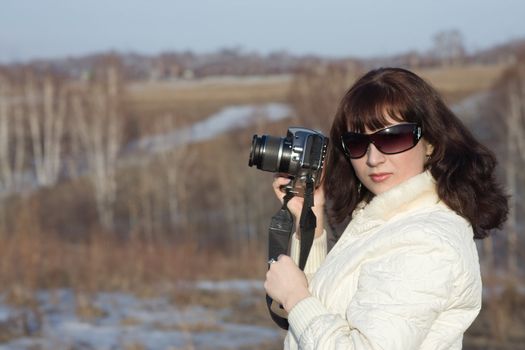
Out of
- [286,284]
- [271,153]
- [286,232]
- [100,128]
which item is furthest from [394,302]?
[100,128]

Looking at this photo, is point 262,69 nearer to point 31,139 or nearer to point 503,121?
point 31,139

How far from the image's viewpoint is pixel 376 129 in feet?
5.85

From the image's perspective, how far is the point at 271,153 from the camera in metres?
2.02

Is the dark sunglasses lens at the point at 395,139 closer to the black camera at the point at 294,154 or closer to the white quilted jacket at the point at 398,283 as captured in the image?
the white quilted jacket at the point at 398,283

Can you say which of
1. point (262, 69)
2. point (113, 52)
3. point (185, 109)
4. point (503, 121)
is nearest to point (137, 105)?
point (185, 109)

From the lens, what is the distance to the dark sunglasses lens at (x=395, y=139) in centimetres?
175

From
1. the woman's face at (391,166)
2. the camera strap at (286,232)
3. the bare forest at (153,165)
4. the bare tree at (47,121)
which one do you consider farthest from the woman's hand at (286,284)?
the bare tree at (47,121)

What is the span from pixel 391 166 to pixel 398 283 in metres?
0.33

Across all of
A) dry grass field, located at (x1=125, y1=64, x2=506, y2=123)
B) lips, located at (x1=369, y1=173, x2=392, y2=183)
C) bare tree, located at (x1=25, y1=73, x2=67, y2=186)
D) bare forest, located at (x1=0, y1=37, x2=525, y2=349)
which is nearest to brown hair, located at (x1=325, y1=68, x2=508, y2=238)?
lips, located at (x1=369, y1=173, x2=392, y2=183)

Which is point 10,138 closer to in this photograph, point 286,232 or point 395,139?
point 286,232

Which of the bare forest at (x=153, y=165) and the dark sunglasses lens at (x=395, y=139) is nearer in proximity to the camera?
the dark sunglasses lens at (x=395, y=139)

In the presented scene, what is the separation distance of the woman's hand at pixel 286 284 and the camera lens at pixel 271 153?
31 centimetres

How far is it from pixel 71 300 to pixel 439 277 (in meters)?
7.91

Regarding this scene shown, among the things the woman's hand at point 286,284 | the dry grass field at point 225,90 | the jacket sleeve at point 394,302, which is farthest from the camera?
the dry grass field at point 225,90
